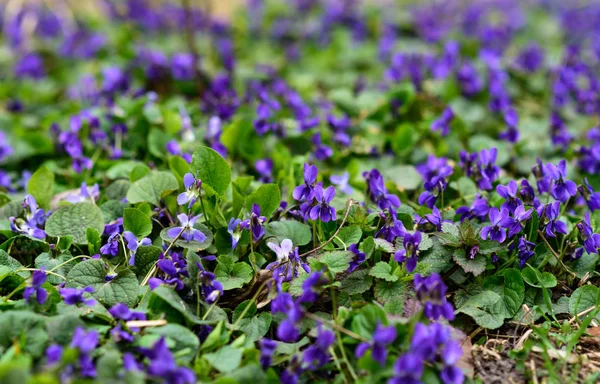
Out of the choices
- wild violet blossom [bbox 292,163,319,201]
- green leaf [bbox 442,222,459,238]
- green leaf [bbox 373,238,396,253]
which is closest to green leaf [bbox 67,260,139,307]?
wild violet blossom [bbox 292,163,319,201]

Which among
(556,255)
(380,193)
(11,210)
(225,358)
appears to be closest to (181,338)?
(225,358)

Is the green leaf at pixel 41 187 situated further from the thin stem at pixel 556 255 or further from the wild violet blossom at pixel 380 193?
the thin stem at pixel 556 255

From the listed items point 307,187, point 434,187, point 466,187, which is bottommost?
point 466,187

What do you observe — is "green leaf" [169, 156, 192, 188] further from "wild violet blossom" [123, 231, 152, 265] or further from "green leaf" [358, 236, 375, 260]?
"green leaf" [358, 236, 375, 260]

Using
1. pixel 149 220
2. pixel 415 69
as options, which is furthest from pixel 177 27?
pixel 149 220

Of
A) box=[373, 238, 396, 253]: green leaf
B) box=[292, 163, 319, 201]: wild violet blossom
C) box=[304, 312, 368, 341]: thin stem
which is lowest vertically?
box=[304, 312, 368, 341]: thin stem

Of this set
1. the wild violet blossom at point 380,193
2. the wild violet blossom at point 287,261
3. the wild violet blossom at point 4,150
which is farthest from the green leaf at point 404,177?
the wild violet blossom at point 4,150

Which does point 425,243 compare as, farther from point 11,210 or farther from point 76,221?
point 11,210
